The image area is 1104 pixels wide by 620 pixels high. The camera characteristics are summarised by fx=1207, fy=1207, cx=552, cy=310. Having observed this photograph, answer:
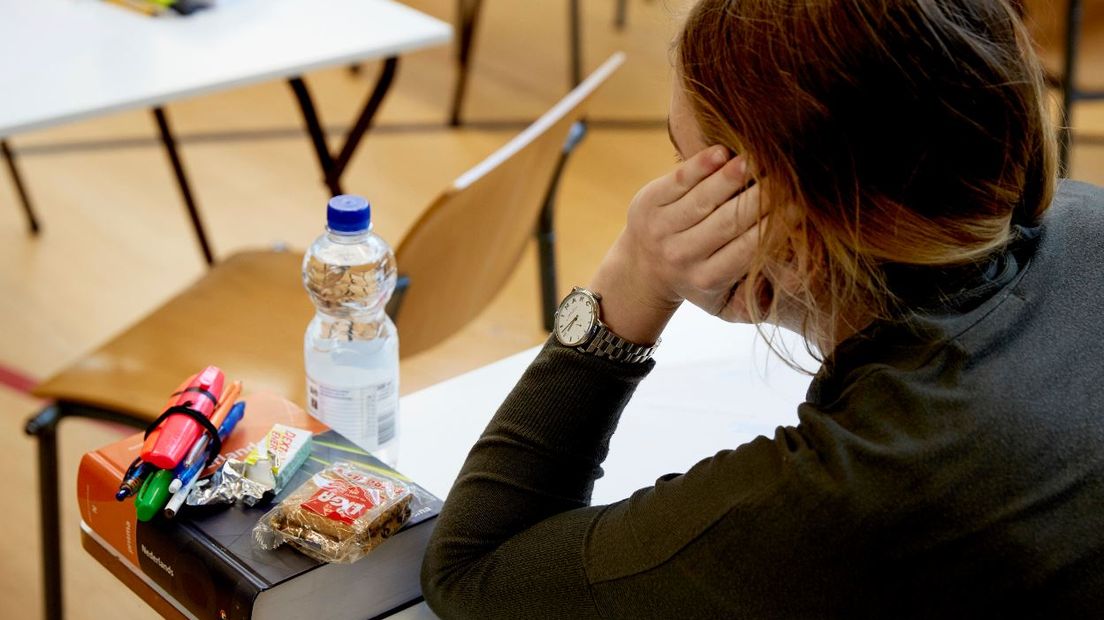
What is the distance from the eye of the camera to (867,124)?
0.75 m

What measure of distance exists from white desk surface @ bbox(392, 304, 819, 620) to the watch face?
0.17m

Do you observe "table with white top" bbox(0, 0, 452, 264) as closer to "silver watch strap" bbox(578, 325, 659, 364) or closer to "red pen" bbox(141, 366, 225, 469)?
"red pen" bbox(141, 366, 225, 469)

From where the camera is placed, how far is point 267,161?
132 inches

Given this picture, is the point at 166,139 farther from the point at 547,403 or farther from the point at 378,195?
the point at 547,403

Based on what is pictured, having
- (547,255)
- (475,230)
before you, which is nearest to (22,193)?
(547,255)

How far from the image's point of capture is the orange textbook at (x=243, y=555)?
826 millimetres

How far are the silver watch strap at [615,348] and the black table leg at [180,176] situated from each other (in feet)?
5.52

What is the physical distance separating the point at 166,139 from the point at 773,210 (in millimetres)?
1965

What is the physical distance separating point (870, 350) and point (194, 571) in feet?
1.62

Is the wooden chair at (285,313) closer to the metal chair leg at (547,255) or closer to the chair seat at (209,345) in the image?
the chair seat at (209,345)

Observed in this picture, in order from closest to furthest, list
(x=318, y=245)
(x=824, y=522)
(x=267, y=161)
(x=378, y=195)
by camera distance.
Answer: (x=824, y=522), (x=318, y=245), (x=378, y=195), (x=267, y=161)

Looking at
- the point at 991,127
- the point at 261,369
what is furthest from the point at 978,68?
the point at 261,369

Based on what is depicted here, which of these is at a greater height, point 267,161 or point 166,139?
point 166,139

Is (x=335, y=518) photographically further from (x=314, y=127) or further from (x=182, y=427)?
(x=314, y=127)
